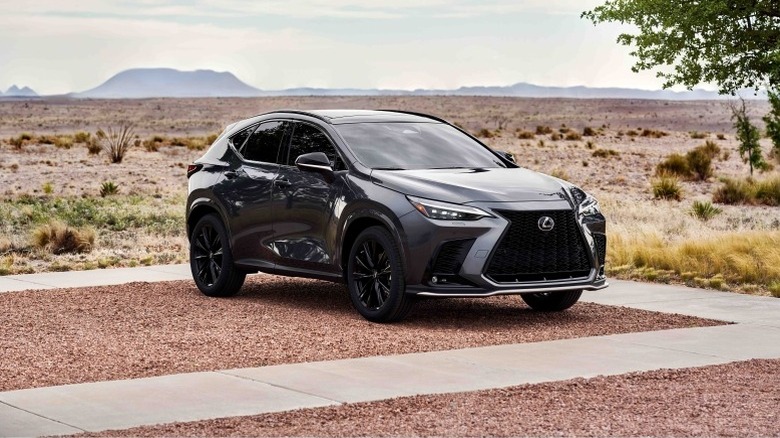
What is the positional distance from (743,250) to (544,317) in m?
5.08

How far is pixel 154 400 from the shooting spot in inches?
332

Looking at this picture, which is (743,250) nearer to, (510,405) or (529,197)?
(529,197)

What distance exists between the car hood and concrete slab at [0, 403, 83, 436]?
15.5ft

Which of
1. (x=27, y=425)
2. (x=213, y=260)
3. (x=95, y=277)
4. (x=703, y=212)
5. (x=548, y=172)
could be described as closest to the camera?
(x=27, y=425)

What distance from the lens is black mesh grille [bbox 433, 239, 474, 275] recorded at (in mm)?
11578

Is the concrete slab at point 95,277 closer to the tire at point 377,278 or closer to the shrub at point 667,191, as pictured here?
the tire at point 377,278

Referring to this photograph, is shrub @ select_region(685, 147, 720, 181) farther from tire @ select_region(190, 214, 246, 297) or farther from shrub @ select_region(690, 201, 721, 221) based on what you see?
tire @ select_region(190, 214, 246, 297)

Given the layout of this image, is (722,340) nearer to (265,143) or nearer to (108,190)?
(265,143)

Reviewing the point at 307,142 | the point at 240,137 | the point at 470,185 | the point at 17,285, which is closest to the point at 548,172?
the point at 240,137

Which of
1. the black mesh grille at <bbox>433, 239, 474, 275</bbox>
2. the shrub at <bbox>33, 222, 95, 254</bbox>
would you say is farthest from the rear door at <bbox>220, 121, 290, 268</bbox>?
the shrub at <bbox>33, 222, 95, 254</bbox>

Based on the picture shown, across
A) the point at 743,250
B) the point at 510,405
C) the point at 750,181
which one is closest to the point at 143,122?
the point at 750,181

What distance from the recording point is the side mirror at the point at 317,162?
41.2 feet

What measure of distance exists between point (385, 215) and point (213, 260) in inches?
118

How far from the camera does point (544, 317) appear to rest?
12766 mm
